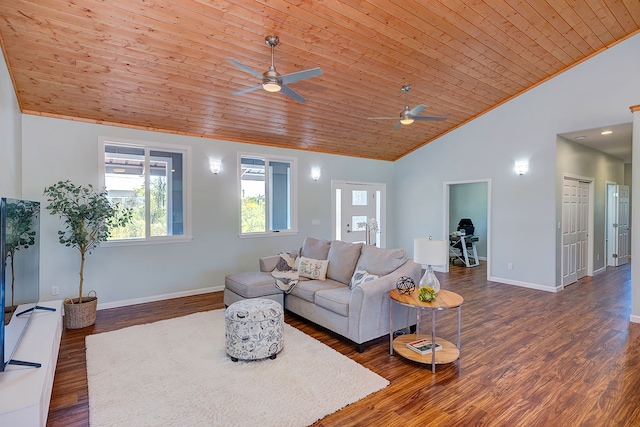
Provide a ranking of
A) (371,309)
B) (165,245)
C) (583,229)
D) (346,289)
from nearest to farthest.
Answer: (371,309), (346,289), (165,245), (583,229)

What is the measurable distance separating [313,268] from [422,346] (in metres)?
1.71

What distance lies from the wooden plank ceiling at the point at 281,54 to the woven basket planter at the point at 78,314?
2.42 metres

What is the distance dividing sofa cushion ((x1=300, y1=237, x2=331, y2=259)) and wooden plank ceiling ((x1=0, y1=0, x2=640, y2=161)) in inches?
82.1

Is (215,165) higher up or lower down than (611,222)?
higher up

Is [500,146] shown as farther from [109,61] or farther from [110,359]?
[110,359]

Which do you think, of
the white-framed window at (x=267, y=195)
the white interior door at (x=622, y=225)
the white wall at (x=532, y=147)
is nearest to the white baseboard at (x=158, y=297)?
the white-framed window at (x=267, y=195)

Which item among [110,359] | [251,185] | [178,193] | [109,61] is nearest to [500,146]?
[251,185]

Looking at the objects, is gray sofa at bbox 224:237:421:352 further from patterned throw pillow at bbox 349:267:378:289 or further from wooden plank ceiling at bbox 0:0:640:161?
wooden plank ceiling at bbox 0:0:640:161

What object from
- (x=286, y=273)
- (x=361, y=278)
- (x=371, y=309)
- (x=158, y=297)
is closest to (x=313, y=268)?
(x=286, y=273)

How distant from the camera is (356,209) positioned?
24.4ft

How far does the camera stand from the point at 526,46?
4.50 metres

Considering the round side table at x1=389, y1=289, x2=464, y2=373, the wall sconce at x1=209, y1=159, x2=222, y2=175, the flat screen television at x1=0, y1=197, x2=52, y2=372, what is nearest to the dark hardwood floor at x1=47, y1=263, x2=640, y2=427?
the round side table at x1=389, y1=289, x2=464, y2=373

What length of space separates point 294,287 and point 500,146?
4.76 m

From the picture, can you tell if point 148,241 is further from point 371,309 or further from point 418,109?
point 418,109
